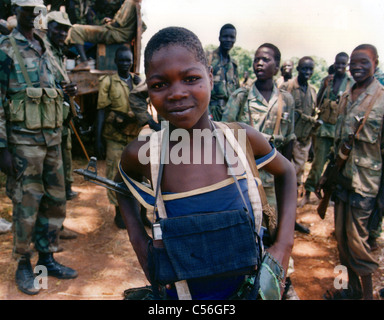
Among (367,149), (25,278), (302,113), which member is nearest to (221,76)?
(302,113)

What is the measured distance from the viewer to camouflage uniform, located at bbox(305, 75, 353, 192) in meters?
5.77

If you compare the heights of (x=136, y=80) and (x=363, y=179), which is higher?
(x=136, y=80)

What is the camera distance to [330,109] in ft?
19.2

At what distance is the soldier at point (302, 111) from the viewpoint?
570 centimetres

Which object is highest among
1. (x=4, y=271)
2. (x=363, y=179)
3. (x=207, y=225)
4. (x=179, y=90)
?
(x=179, y=90)

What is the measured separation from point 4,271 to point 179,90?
319cm

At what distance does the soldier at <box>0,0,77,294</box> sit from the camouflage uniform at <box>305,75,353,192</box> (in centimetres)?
423

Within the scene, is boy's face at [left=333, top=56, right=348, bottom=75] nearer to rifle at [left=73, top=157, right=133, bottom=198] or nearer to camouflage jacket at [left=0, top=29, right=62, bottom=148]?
camouflage jacket at [left=0, top=29, right=62, bottom=148]

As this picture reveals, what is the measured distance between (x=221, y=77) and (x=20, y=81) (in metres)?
3.11

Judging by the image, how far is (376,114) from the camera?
10.1 ft

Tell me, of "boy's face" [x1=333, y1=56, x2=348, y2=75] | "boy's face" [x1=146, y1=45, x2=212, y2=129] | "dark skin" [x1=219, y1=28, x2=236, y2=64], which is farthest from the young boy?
"boy's face" [x1=333, y1=56, x2=348, y2=75]

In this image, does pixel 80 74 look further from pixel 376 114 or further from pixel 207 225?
pixel 207 225

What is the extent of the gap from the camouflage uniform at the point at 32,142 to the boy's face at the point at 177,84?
2.12 meters
